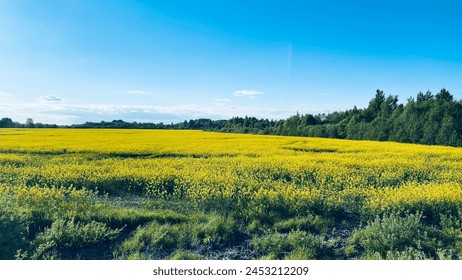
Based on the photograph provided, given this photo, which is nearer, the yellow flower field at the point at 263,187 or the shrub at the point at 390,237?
the shrub at the point at 390,237

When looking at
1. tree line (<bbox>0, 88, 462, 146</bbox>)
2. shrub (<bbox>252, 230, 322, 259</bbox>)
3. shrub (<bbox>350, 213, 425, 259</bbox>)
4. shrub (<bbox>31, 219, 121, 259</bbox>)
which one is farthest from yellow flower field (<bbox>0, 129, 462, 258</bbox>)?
tree line (<bbox>0, 88, 462, 146</bbox>)

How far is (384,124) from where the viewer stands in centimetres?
4319

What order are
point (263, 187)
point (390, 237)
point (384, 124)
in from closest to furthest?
point (390, 237)
point (263, 187)
point (384, 124)

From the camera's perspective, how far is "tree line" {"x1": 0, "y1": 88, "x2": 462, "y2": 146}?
1426 inches

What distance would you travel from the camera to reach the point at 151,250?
5.73 meters

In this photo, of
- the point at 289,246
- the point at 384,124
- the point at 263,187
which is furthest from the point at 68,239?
the point at 384,124

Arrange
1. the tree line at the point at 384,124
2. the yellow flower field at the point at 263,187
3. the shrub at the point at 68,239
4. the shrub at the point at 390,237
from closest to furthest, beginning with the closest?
1. the shrub at the point at 68,239
2. the shrub at the point at 390,237
3. the yellow flower field at the point at 263,187
4. the tree line at the point at 384,124

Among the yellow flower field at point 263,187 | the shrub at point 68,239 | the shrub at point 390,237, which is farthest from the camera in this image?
the yellow flower field at point 263,187

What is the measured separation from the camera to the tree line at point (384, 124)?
119 ft

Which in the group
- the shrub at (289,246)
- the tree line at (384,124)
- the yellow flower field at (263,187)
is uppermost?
the tree line at (384,124)

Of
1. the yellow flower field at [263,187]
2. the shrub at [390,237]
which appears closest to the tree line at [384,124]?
the yellow flower field at [263,187]

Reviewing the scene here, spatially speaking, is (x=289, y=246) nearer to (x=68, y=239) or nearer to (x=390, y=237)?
(x=390, y=237)

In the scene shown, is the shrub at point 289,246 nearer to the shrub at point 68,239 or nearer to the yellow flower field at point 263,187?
the yellow flower field at point 263,187
